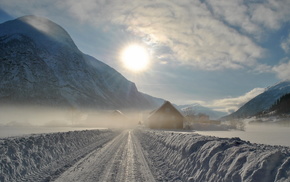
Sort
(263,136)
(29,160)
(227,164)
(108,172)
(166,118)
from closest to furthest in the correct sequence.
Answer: (227,164) → (108,172) → (29,160) → (263,136) → (166,118)

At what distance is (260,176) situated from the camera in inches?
220

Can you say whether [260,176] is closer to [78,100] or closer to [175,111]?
[175,111]

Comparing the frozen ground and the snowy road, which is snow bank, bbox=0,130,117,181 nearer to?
the frozen ground

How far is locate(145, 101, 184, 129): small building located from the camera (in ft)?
206

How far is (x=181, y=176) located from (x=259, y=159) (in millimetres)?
3934

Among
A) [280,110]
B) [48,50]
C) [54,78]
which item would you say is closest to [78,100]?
[54,78]

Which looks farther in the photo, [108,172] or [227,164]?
[108,172]

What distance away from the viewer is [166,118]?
6341cm

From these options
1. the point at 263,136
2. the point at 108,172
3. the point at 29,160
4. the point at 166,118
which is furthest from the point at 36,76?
the point at 108,172

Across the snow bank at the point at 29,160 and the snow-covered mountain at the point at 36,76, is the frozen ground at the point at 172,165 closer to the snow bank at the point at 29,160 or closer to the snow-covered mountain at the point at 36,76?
the snow bank at the point at 29,160

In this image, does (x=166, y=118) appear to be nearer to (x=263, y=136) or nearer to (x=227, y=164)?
(x=263, y=136)

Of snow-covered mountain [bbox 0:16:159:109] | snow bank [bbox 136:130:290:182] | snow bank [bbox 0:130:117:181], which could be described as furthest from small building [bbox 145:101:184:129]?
snow-covered mountain [bbox 0:16:159:109]

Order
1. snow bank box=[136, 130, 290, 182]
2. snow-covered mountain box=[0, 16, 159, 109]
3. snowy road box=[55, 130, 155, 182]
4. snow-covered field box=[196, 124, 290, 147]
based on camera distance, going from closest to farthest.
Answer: snow bank box=[136, 130, 290, 182]
snowy road box=[55, 130, 155, 182]
snow-covered field box=[196, 124, 290, 147]
snow-covered mountain box=[0, 16, 159, 109]

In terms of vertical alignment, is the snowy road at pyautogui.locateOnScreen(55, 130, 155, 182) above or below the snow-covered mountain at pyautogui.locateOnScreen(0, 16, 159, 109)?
below
